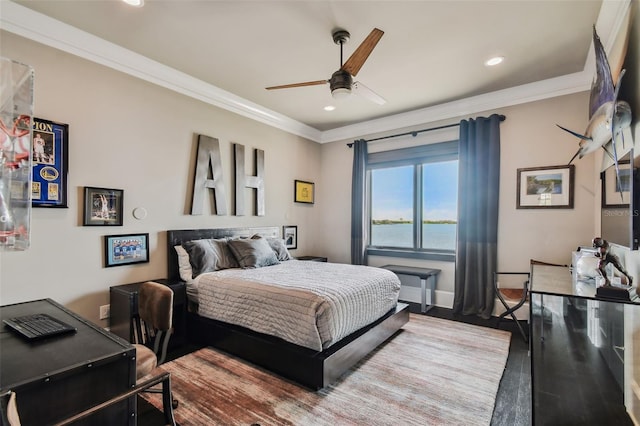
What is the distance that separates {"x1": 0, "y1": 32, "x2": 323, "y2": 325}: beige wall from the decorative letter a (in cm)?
8

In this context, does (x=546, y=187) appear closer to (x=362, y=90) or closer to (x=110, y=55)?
(x=362, y=90)

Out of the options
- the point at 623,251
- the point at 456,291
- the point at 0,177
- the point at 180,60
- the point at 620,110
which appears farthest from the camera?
the point at 456,291

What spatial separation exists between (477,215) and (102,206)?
4.28m

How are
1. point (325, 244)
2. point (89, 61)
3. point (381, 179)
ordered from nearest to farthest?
point (89, 61) < point (381, 179) < point (325, 244)

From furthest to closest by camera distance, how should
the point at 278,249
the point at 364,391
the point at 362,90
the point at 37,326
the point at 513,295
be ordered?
1. the point at 278,249
2. the point at 513,295
3. the point at 362,90
4. the point at 364,391
5. the point at 37,326

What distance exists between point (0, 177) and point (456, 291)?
4372 mm

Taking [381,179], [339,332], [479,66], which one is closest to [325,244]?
[381,179]

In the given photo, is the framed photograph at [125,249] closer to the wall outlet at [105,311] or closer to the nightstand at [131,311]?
the nightstand at [131,311]

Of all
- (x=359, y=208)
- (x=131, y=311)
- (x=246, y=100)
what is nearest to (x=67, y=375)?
(x=131, y=311)

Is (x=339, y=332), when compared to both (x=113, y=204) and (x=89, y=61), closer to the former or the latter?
(x=113, y=204)

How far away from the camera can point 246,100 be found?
415cm

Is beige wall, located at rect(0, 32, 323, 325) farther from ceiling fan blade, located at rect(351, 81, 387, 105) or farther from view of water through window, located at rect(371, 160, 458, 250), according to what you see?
view of water through window, located at rect(371, 160, 458, 250)

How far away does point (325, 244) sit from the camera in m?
5.59

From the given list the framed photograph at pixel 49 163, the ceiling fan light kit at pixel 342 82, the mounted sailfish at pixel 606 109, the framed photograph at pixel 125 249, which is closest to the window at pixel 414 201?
the mounted sailfish at pixel 606 109
